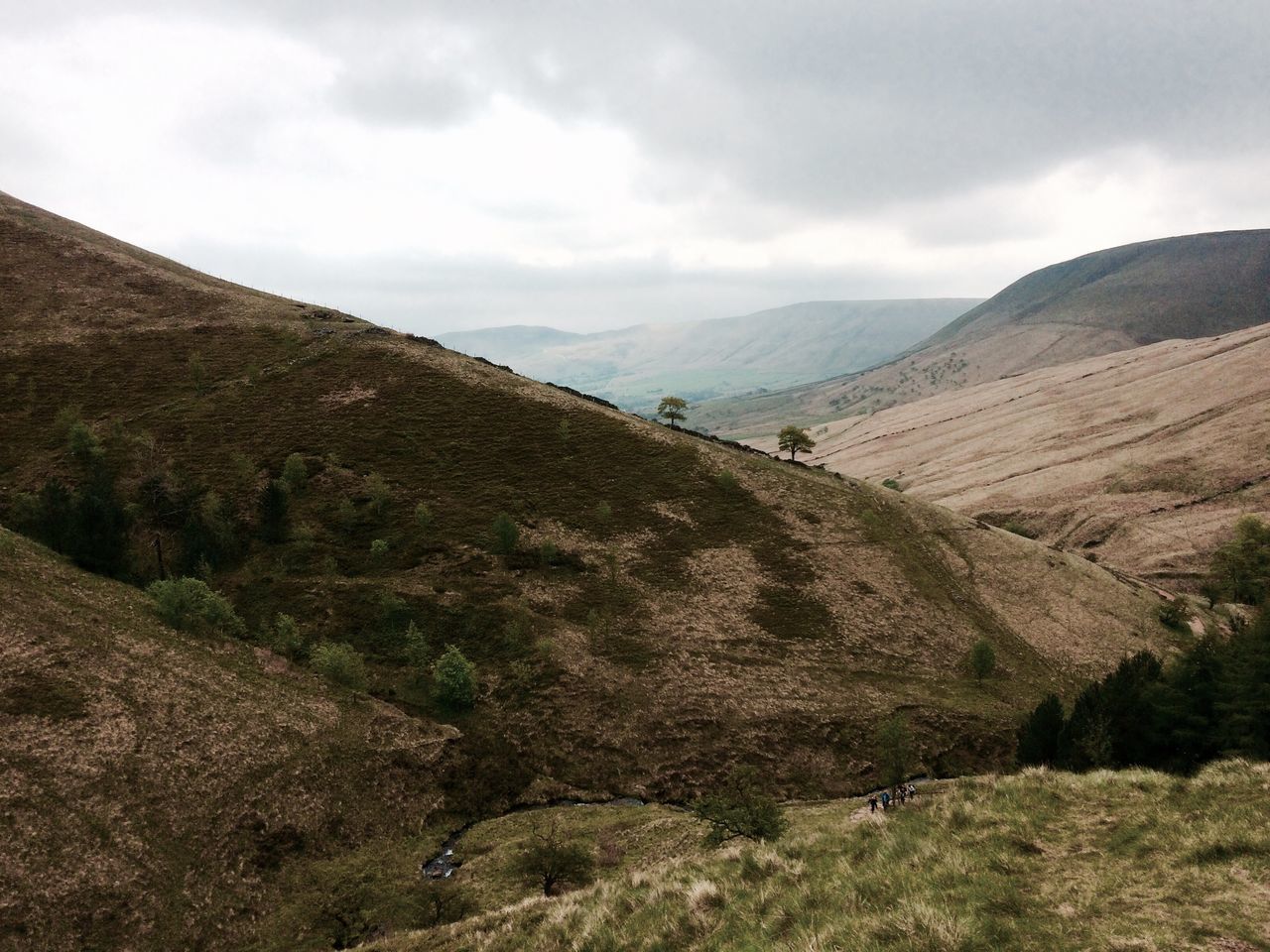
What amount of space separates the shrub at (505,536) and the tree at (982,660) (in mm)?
47904

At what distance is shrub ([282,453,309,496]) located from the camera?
71875 millimetres

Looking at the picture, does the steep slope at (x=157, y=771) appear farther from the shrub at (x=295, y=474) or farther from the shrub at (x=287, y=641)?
the shrub at (x=295, y=474)

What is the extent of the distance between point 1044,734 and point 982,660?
47.1ft

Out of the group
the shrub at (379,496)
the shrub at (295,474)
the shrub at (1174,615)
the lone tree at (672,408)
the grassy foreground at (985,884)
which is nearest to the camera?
the grassy foreground at (985,884)

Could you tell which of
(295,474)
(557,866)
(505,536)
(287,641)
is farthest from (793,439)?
(557,866)

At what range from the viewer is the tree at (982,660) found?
6128cm

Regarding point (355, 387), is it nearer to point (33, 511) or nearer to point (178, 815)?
point (33, 511)

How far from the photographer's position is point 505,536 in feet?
220

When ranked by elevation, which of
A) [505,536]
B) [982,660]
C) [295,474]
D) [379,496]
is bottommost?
[982,660]

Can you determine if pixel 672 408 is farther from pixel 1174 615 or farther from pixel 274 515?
pixel 1174 615

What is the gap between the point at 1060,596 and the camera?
7850 cm

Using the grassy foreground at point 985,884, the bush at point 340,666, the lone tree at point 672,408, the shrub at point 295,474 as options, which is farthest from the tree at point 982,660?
the shrub at point 295,474

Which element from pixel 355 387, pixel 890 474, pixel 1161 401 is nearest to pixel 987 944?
pixel 355 387

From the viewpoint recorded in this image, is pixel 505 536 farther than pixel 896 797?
Yes
